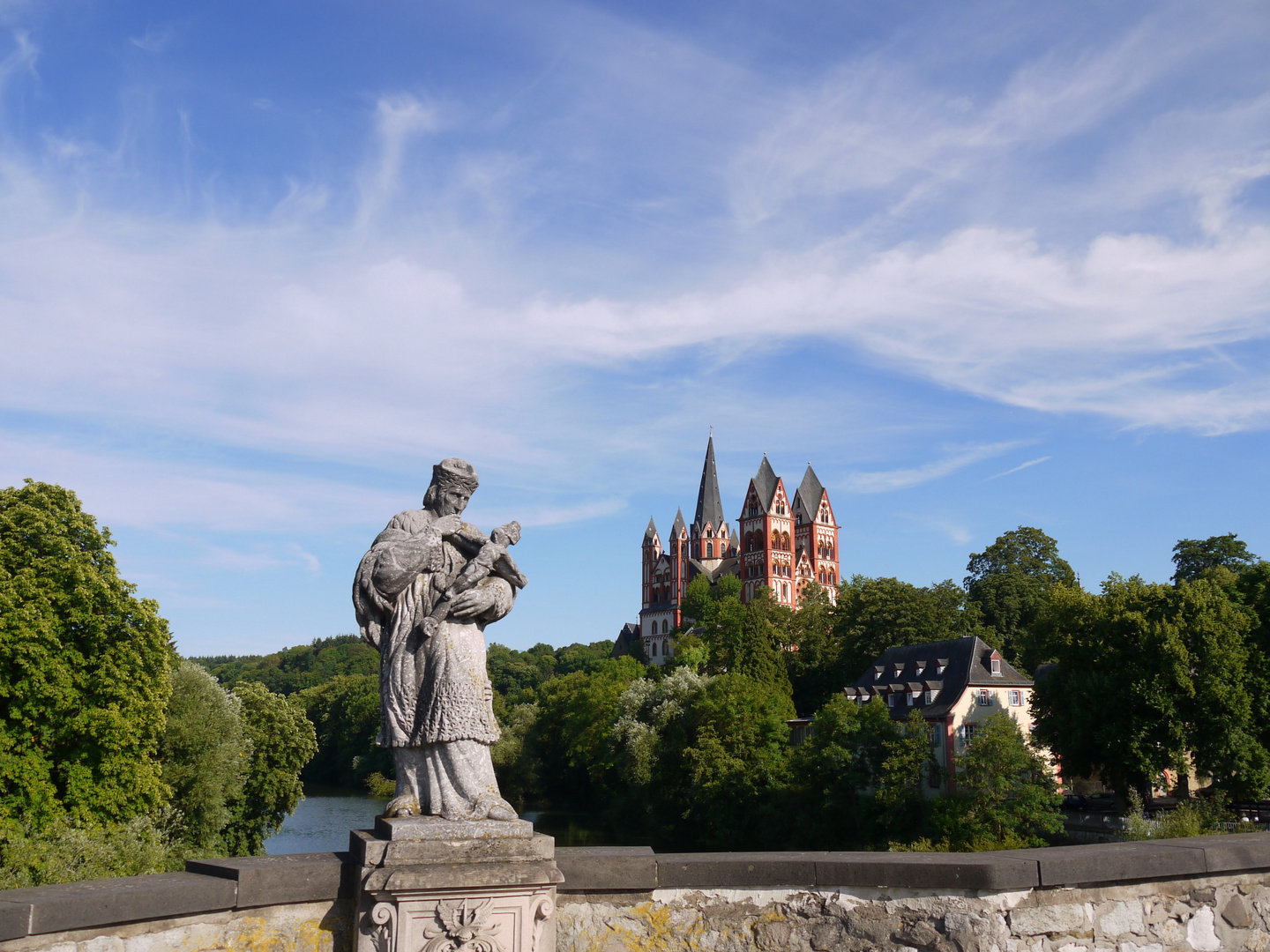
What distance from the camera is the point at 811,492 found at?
118562 mm

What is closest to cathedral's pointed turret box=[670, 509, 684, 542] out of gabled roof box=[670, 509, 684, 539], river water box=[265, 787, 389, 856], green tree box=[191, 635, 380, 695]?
gabled roof box=[670, 509, 684, 539]

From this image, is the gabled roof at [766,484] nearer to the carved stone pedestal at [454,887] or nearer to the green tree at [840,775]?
the green tree at [840,775]

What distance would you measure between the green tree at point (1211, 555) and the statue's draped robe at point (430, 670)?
62739 millimetres

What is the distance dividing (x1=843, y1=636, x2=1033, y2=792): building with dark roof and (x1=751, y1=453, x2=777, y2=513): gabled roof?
194 ft

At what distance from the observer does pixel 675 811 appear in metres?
45.5

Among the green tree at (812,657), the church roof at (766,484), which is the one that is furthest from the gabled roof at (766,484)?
the green tree at (812,657)

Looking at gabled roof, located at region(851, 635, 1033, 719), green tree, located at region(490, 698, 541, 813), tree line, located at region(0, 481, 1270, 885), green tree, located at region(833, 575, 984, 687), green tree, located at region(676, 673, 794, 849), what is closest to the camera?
tree line, located at region(0, 481, 1270, 885)

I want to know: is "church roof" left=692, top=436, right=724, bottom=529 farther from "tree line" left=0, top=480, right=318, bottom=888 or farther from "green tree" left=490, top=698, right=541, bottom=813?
"tree line" left=0, top=480, right=318, bottom=888

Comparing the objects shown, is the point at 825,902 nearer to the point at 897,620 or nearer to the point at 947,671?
the point at 947,671

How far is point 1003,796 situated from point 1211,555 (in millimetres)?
33530

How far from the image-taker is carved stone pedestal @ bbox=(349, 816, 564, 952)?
4.30 m

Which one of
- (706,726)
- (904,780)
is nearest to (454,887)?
(904,780)

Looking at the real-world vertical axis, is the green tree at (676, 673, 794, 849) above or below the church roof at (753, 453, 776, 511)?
below

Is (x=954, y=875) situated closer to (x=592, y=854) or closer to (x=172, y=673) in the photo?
A: (x=592, y=854)
